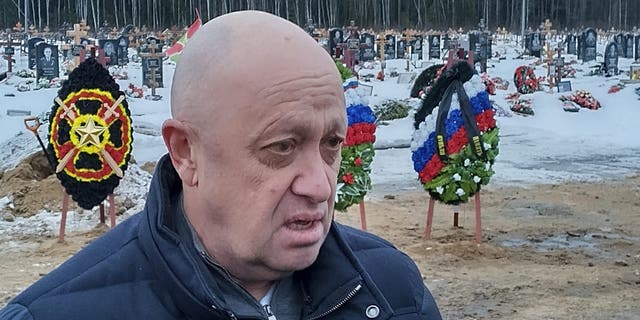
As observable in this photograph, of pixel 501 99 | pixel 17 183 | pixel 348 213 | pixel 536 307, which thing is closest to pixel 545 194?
pixel 348 213

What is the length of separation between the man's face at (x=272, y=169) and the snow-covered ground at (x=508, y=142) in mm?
7504

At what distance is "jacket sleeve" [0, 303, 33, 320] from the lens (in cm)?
146

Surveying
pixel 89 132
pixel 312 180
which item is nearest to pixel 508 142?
pixel 89 132

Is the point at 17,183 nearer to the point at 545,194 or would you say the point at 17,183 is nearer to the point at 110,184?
the point at 110,184

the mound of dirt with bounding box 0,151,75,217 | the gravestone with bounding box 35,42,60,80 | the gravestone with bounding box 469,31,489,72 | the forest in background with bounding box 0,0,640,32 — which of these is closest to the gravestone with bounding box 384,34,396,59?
the gravestone with bounding box 469,31,489,72

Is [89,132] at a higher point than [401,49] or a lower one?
lower

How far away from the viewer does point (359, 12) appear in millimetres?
40312

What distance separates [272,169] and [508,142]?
1400 centimetres

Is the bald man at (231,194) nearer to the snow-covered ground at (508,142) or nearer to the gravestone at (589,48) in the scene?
the snow-covered ground at (508,142)

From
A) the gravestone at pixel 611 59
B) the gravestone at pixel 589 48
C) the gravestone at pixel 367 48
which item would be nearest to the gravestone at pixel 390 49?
the gravestone at pixel 367 48

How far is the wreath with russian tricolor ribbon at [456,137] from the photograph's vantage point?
774 cm

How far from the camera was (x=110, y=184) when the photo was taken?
26.6ft

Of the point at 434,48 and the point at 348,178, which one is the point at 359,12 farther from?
the point at 348,178

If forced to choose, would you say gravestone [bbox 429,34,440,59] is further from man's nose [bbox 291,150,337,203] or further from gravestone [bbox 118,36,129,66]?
man's nose [bbox 291,150,337,203]
